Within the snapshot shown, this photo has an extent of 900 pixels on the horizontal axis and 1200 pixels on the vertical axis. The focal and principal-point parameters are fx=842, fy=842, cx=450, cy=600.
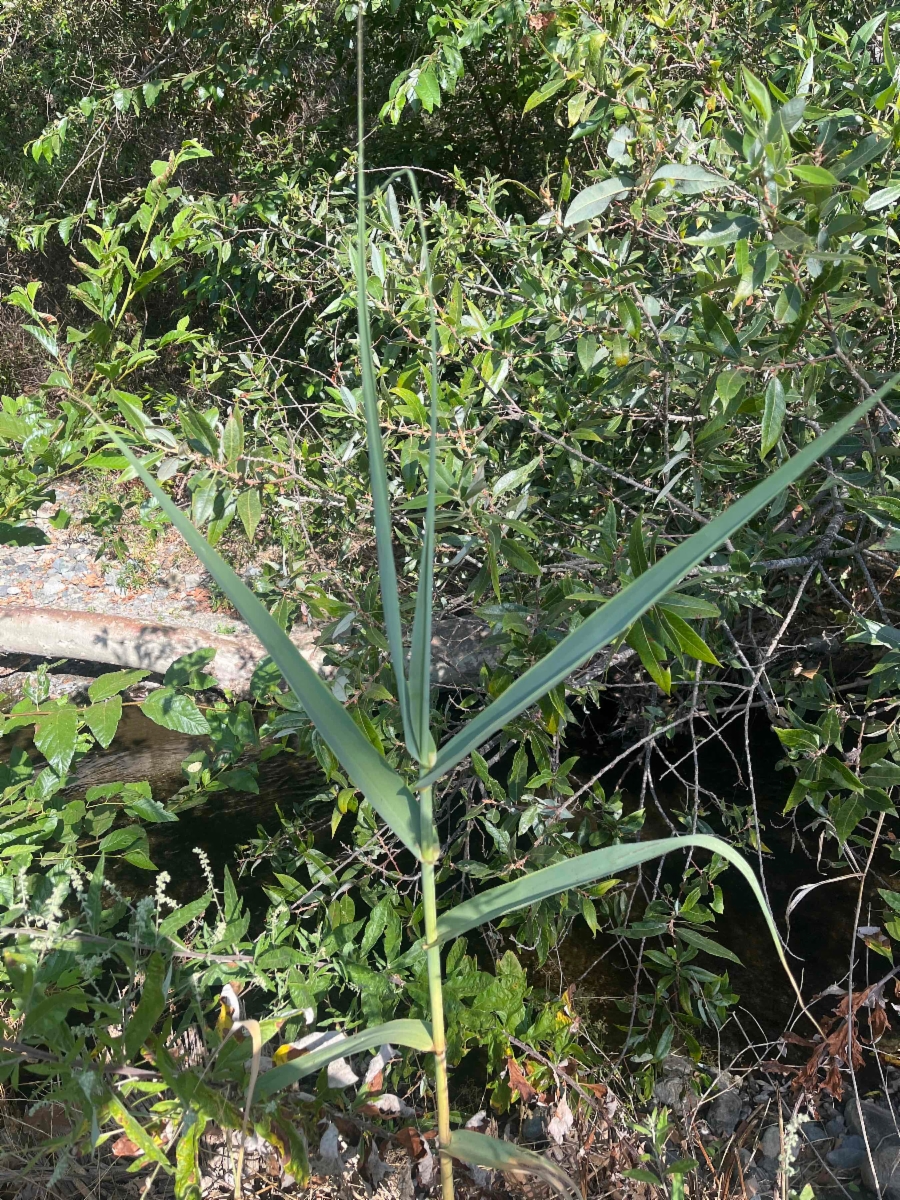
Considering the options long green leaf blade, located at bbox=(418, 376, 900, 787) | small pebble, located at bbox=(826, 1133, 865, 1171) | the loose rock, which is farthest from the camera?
the loose rock

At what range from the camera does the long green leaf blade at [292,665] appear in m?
0.65

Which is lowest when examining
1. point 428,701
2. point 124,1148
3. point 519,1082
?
point 519,1082

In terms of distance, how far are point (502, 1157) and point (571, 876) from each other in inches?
11.2

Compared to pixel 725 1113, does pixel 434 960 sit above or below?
above

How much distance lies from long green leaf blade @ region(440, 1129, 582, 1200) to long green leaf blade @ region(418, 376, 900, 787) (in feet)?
1.21

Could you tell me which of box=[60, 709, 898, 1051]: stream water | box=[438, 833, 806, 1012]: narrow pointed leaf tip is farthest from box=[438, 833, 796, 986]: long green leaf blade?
box=[60, 709, 898, 1051]: stream water

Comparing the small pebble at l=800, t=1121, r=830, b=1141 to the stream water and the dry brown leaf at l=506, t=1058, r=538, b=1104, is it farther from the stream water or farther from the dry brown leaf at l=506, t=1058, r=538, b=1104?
the dry brown leaf at l=506, t=1058, r=538, b=1104

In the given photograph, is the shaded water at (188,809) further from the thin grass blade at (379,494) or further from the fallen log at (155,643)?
the thin grass blade at (379,494)

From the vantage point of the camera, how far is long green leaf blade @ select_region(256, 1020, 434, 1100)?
2.44 feet

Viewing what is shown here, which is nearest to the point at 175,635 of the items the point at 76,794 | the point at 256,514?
the point at 76,794

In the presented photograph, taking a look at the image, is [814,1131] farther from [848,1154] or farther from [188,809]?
[188,809]

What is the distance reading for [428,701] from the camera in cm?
71

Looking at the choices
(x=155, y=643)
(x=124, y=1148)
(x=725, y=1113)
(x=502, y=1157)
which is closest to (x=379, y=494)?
(x=502, y=1157)

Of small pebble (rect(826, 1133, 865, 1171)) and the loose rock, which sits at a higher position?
the loose rock
